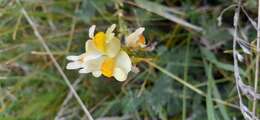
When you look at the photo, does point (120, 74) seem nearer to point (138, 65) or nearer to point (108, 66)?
point (108, 66)

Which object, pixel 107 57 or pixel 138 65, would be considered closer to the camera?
pixel 107 57

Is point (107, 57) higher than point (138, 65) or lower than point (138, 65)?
higher

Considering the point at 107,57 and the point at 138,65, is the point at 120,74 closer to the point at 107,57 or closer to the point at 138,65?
the point at 107,57

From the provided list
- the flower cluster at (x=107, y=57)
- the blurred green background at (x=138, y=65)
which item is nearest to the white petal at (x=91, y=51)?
the flower cluster at (x=107, y=57)

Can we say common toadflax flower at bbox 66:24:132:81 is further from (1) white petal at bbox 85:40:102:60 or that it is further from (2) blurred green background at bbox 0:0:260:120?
(2) blurred green background at bbox 0:0:260:120

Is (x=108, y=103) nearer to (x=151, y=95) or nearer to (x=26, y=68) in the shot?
(x=151, y=95)

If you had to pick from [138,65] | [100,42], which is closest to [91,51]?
[100,42]
